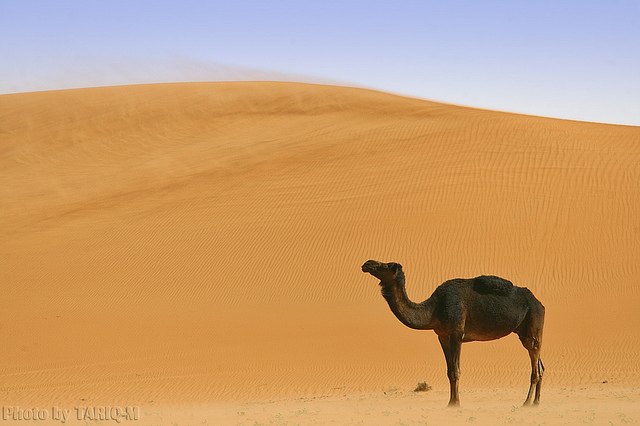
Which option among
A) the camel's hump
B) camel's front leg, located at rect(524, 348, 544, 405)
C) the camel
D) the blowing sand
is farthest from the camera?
the blowing sand

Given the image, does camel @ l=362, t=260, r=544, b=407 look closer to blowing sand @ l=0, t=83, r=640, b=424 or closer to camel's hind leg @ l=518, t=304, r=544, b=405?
camel's hind leg @ l=518, t=304, r=544, b=405

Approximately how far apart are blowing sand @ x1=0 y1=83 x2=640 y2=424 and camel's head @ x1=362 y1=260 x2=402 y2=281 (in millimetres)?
2117

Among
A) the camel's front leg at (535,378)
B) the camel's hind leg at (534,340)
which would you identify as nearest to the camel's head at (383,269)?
the camel's hind leg at (534,340)

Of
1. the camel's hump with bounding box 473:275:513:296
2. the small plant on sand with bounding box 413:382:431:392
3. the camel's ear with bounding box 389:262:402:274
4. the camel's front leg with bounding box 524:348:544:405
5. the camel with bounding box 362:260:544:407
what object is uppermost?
the camel's ear with bounding box 389:262:402:274

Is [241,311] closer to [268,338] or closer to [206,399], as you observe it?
[268,338]

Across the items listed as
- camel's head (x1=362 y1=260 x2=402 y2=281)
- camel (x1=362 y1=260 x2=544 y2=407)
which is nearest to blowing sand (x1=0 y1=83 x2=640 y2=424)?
camel (x1=362 y1=260 x2=544 y2=407)

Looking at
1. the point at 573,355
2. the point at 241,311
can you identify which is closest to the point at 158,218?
the point at 241,311

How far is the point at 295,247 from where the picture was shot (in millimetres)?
23281

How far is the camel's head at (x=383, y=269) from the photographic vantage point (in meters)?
9.06

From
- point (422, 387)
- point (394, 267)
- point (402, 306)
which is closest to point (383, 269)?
point (394, 267)

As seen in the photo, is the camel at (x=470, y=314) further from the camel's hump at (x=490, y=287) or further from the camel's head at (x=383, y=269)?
the camel's head at (x=383, y=269)

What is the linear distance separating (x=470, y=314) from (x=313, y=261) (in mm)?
12526

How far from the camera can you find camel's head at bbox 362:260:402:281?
9062 millimetres

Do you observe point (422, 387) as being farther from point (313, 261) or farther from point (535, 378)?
point (313, 261)
